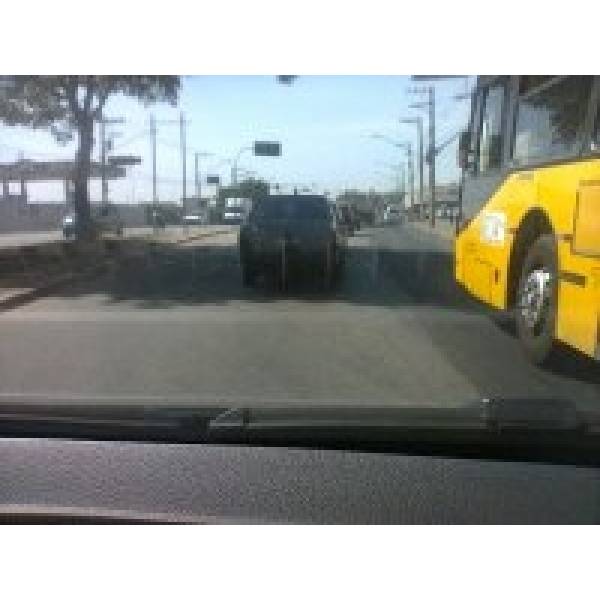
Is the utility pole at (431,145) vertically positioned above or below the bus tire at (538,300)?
above

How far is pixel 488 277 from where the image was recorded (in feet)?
20.4

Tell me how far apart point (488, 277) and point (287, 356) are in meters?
1.37

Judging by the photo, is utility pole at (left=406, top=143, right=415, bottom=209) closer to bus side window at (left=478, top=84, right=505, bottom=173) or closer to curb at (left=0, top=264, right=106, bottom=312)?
bus side window at (left=478, top=84, right=505, bottom=173)

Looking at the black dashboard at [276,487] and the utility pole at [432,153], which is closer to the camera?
the black dashboard at [276,487]

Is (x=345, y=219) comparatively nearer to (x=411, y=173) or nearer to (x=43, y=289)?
(x=411, y=173)

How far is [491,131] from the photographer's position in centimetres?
683

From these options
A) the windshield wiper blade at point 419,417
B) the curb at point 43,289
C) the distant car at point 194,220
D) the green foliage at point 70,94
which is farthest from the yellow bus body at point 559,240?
the green foliage at point 70,94

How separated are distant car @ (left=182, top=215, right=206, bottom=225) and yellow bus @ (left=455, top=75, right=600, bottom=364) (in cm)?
136

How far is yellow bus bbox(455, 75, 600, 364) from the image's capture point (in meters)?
5.65

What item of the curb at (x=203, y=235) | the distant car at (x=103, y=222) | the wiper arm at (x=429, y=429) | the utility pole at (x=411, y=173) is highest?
the utility pole at (x=411, y=173)

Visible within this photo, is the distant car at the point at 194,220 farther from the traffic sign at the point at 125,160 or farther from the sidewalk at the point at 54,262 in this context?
the traffic sign at the point at 125,160

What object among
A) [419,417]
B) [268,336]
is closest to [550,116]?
[268,336]

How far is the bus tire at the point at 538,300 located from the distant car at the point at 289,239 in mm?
1021

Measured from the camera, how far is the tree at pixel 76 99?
4.28 m
